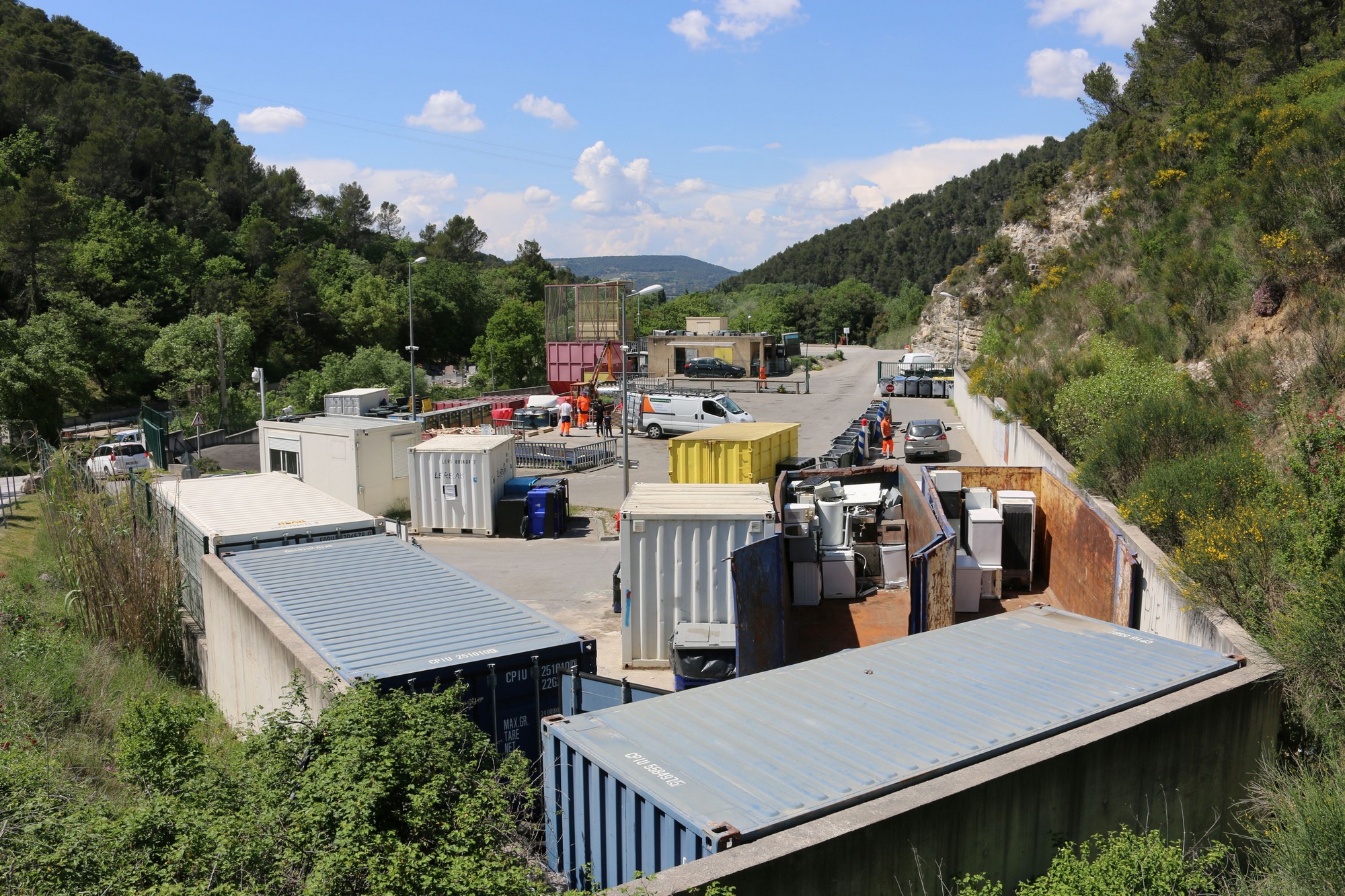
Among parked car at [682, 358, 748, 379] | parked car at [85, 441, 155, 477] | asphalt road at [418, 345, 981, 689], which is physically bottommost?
asphalt road at [418, 345, 981, 689]

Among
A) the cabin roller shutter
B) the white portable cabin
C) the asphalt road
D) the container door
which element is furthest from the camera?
the cabin roller shutter

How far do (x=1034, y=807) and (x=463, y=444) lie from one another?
1728cm

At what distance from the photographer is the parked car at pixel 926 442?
31.2 metres

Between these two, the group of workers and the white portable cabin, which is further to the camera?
the group of workers

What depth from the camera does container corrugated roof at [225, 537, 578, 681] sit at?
8328 millimetres

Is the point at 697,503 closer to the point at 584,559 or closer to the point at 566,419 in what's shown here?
the point at 584,559

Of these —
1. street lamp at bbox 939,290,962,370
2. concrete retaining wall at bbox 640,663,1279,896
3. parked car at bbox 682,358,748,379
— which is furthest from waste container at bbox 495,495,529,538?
parked car at bbox 682,358,748,379

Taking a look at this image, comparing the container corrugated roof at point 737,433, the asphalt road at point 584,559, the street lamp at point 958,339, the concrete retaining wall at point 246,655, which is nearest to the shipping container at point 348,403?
the asphalt road at point 584,559

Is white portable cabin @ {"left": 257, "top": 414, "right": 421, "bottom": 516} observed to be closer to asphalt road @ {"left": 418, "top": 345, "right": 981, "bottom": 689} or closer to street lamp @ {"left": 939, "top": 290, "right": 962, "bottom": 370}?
asphalt road @ {"left": 418, "top": 345, "right": 981, "bottom": 689}

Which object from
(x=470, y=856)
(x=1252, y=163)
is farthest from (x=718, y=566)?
(x=1252, y=163)

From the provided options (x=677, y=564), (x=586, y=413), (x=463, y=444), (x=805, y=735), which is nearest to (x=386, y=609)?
(x=677, y=564)

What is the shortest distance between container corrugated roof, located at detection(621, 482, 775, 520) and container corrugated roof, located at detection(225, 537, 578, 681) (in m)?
2.70

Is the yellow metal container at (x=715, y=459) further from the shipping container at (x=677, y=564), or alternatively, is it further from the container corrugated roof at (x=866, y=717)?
the container corrugated roof at (x=866, y=717)

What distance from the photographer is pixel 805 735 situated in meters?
6.59
